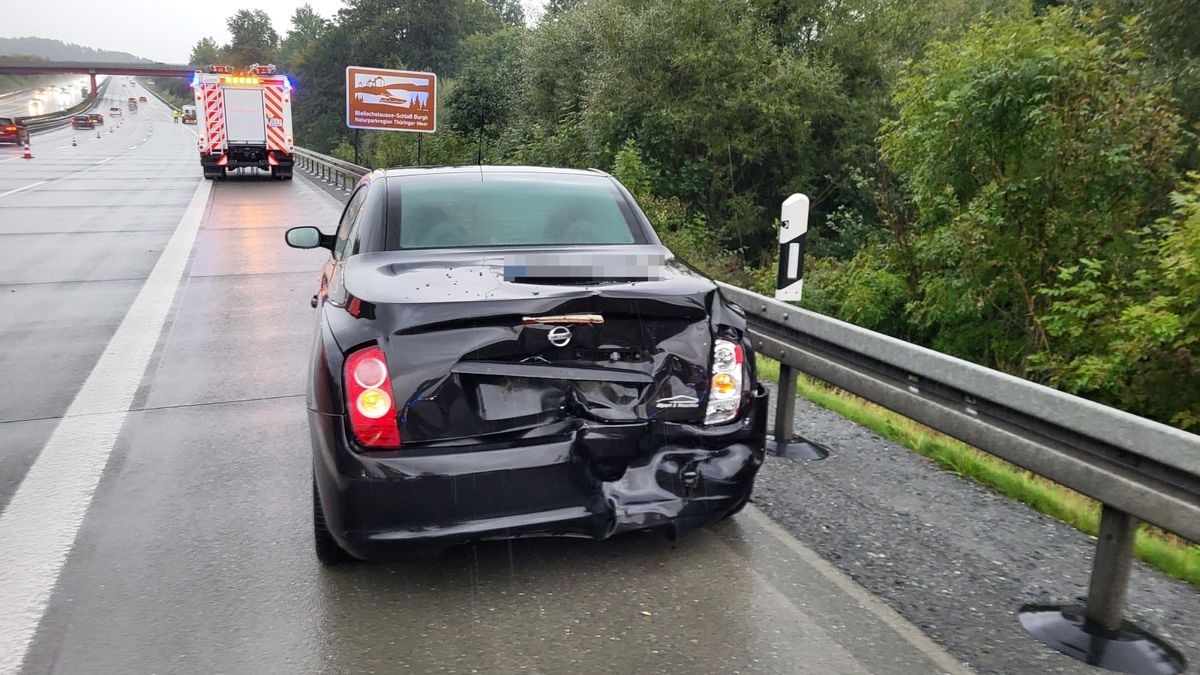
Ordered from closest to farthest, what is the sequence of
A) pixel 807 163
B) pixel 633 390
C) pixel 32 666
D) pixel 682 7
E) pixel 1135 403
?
1. pixel 32 666
2. pixel 633 390
3. pixel 1135 403
4. pixel 682 7
5. pixel 807 163

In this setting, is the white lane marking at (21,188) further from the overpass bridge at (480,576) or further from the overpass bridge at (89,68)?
the overpass bridge at (89,68)

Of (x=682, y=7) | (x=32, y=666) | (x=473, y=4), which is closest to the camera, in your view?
(x=32, y=666)

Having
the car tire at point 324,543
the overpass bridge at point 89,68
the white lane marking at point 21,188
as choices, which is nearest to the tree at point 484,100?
the white lane marking at point 21,188

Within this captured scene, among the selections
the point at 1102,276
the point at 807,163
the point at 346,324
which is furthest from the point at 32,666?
the point at 807,163

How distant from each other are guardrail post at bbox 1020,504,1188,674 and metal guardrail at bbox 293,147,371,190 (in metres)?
18.8

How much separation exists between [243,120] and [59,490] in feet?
93.8

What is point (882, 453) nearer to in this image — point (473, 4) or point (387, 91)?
point (387, 91)

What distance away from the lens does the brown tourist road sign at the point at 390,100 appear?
953 inches

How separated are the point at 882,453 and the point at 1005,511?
92 cm

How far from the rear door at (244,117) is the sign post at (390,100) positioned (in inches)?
317

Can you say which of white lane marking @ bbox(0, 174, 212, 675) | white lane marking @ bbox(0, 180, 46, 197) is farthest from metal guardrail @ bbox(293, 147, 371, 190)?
white lane marking @ bbox(0, 174, 212, 675)

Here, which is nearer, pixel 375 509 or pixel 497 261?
pixel 375 509

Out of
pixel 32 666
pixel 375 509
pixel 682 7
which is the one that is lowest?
pixel 32 666

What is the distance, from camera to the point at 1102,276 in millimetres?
13016
